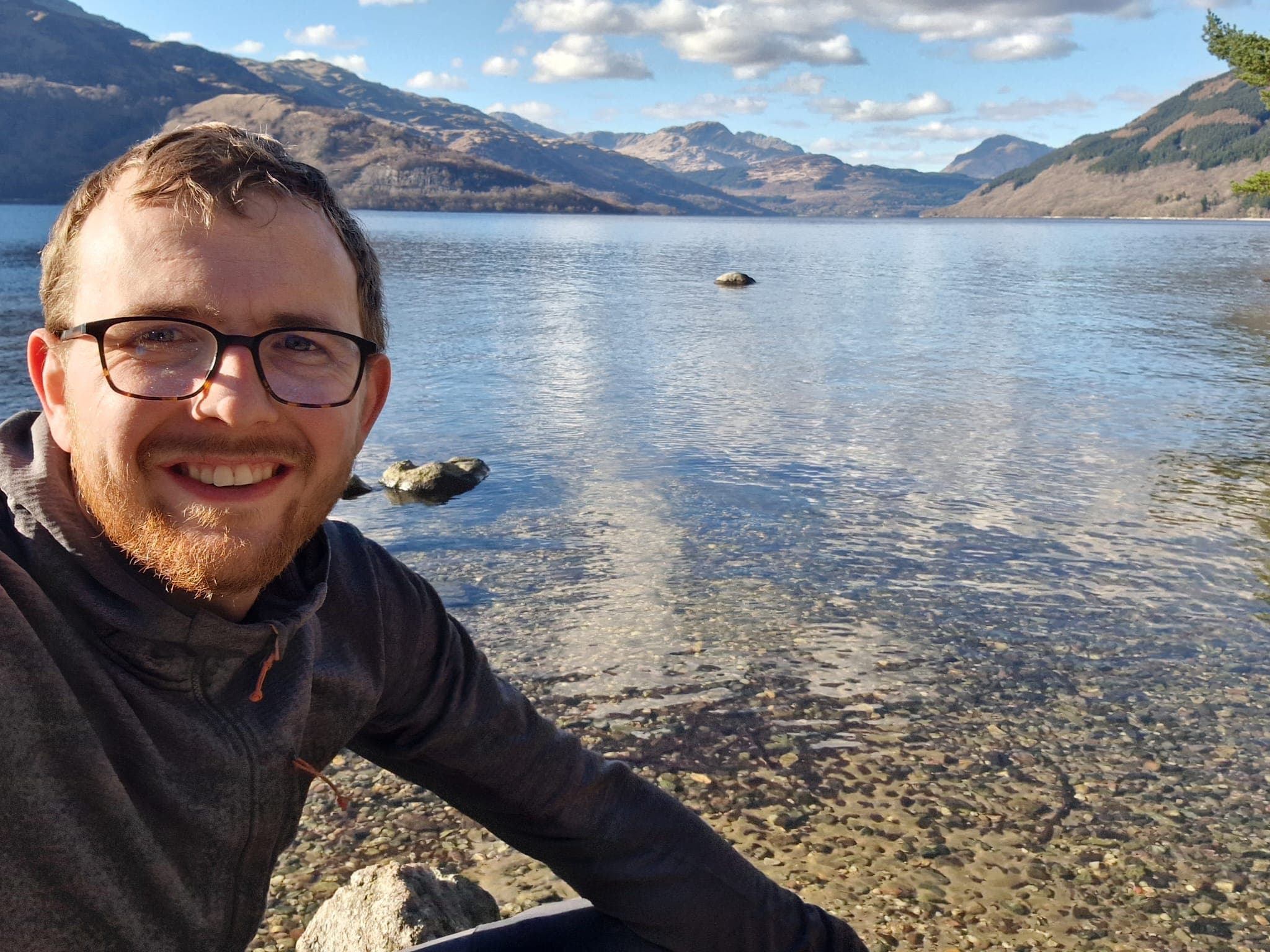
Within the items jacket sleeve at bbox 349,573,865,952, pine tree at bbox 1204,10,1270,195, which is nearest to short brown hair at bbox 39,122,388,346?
jacket sleeve at bbox 349,573,865,952

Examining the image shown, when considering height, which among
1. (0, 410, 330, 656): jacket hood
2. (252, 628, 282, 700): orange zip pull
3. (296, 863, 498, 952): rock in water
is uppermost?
(0, 410, 330, 656): jacket hood

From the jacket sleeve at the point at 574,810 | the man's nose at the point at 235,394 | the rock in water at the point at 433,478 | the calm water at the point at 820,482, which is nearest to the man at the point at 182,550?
the man's nose at the point at 235,394

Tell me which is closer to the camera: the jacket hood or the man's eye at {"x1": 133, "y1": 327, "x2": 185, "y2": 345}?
the jacket hood

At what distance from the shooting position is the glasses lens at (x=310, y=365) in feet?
8.22

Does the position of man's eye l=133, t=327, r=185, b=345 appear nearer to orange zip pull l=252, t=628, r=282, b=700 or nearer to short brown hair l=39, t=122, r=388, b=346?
short brown hair l=39, t=122, r=388, b=346

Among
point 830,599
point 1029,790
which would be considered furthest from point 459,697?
point 830,599

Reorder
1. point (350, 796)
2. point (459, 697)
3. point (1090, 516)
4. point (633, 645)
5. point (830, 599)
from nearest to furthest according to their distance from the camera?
point (459, 697) < point (350, 796) < point (633, 645) < point (830, 599) < point (1090, 516)

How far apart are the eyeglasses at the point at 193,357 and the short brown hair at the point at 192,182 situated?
0.22m

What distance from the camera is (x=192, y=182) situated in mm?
2398

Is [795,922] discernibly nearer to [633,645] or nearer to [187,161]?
[187,161]

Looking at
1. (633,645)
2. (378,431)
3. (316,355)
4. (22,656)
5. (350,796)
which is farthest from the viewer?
(378,431)

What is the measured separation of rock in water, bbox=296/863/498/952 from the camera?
4.95 m

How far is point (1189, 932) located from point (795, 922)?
403 cm

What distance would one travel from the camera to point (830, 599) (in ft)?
38.2
